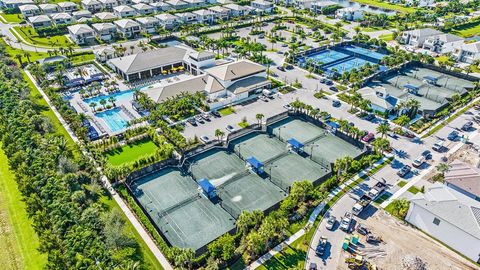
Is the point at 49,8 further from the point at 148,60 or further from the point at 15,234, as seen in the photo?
the point at 15,234

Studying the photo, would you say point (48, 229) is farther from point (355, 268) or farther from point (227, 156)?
point (355, 268)

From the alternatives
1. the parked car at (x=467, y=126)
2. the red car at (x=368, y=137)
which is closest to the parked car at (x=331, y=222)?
the red car at (x=368, y=137)

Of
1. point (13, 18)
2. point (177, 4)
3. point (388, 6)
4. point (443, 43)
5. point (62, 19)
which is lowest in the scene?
point (388, 6)

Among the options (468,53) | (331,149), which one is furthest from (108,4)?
(468,53)

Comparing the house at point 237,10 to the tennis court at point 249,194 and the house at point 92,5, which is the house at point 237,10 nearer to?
the house at point 92,5

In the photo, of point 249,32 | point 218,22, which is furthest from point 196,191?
point 218,22
